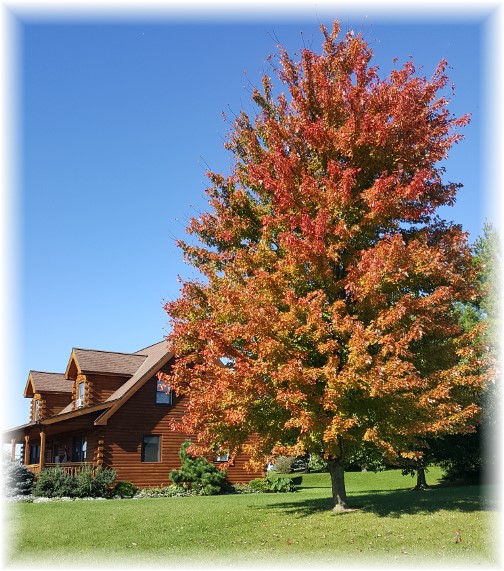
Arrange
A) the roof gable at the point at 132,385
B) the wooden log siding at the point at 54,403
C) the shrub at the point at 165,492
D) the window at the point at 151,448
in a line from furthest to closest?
the wooden log siding at the point at 54,403 → the window at the point at 151,448 → the roof gable at the point at 132,385 → the shrub at the point at 165,492

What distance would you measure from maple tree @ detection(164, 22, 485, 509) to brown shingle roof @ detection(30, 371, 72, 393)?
78.8 feet

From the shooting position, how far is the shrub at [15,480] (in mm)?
25392

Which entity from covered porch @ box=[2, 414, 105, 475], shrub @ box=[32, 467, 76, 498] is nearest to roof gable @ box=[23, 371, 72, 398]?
covered porch @ box=[2, 414, 105, 475]

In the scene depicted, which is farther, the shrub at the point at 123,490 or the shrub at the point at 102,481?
the shrub at the point at 123,490

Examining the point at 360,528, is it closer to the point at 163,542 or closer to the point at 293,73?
the point at 163,542

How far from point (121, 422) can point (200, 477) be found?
4.84 m

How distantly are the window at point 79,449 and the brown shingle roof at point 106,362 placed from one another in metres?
3.89

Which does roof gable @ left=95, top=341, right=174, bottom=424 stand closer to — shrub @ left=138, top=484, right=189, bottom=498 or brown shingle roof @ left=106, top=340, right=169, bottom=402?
brown shingle roof @ left=106, top=340, right=169, bottom=402

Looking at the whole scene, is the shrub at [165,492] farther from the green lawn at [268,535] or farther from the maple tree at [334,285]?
the maple tree at [334,285]

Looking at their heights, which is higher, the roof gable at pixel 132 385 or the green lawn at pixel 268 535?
the roof gable at pixel 132 385

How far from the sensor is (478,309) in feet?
116

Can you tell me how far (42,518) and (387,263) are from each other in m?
11.9

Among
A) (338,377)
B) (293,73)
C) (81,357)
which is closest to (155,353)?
(81,357)

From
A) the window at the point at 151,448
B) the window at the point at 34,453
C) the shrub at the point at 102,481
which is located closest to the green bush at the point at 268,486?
the window at the point at 151,448
